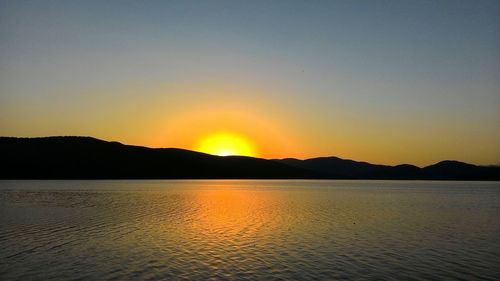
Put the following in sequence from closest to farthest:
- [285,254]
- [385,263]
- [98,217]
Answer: [385,263] < [285,254] < [98,217]

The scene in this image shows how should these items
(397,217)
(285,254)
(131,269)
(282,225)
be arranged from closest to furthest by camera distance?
(131,269)
(285,254)
(282,225)
(397,217)

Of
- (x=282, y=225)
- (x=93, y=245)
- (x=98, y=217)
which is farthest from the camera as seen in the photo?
(x=98, y=217)

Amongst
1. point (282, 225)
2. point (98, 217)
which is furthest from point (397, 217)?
point (98, 217)

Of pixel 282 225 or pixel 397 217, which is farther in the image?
pixel 397 217

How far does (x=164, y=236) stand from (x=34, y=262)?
49.4 ft

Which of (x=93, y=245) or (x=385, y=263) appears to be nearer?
(x=385, y=263)

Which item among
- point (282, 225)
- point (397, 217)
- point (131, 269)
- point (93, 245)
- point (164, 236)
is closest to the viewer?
point (131, 269)

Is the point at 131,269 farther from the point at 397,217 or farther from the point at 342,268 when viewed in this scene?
the point at 397,217

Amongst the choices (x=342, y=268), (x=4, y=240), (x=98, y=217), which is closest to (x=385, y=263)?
(x=342, y=268)

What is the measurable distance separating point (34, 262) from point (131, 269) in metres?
7.58

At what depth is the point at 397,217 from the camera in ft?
218

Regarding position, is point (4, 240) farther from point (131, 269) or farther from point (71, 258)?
point (131, 269)

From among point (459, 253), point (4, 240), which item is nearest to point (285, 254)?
point (459, 253)

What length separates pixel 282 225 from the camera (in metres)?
55.0
